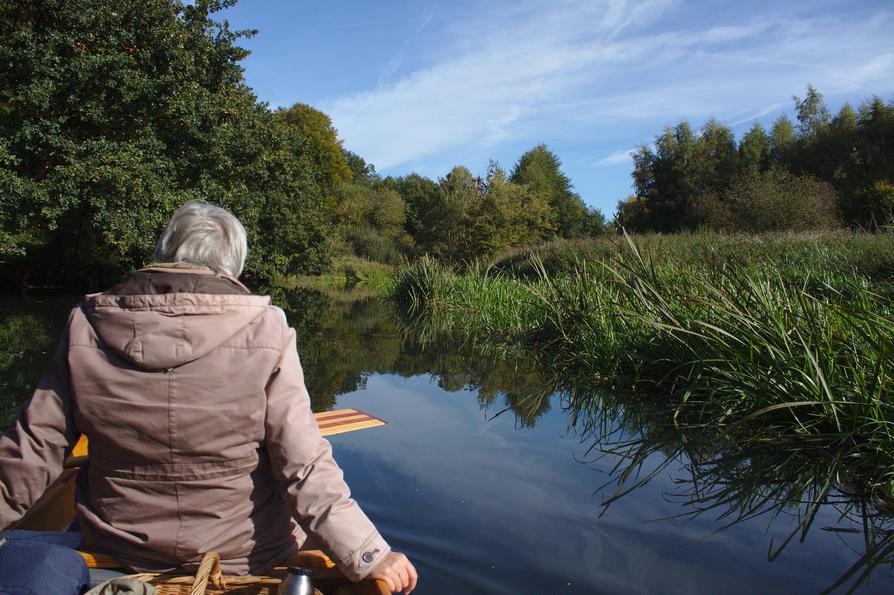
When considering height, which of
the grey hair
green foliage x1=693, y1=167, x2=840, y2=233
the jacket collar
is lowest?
the jacket collar

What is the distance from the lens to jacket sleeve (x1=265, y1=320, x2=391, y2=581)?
1.48m

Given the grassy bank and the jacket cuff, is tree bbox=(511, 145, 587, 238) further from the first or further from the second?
the jacket cuff

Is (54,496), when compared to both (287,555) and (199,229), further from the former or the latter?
(199,229)

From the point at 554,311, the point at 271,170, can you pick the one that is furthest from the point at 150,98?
the point at 554,311

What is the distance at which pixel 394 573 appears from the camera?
1.46m

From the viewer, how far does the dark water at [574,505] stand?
269 centimetres

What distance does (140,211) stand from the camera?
13641 mm

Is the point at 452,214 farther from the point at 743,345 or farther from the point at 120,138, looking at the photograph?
the point at 743,345

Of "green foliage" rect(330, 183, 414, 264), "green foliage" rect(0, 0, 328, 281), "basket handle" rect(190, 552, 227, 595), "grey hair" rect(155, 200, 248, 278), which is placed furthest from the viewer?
"green foliage" rect(330, 183, 414, 264)

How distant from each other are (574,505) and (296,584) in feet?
7.69

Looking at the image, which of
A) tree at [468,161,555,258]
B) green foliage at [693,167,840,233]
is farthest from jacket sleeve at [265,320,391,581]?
tree at [468,161,555,258]

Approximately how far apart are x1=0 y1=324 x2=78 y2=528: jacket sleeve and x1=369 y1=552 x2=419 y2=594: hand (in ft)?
2.46

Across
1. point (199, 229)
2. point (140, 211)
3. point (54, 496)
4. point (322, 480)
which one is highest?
point (140, 211)

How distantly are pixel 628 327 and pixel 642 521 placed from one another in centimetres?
324
